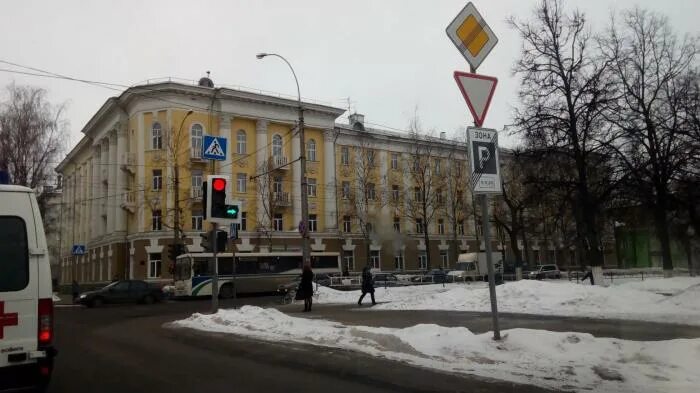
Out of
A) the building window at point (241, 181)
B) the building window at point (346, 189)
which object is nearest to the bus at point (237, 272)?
the building window at point (241, 181)

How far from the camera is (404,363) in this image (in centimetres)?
869

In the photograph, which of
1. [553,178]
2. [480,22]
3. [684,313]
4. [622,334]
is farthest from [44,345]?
[553,178]

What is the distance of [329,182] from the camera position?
54625 millimetres

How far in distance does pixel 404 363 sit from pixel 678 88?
23.6m

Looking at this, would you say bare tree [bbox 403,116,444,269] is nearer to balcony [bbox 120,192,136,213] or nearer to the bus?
the bus

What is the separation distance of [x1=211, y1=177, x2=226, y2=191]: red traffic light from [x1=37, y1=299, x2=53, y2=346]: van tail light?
1086cm

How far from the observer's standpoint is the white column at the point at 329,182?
54.5 meters

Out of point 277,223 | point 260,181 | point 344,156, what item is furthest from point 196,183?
point 344,156

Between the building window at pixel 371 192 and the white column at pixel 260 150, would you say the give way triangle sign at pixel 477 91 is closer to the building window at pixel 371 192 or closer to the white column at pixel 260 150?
the white column at pixel 260 150

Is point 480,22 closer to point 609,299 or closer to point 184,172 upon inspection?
point 609,299

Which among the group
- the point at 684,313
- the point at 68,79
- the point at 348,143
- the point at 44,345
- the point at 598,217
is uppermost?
the point at 348,143

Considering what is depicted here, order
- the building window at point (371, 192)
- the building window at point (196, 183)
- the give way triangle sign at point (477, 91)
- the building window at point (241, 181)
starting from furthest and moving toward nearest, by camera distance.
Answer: the building window at point (371, 192) → the building window at point (241, 181) → the building window at point (196, 183) → the give way triangle sign at point (477, 91)

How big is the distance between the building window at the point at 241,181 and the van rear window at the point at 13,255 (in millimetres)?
44293

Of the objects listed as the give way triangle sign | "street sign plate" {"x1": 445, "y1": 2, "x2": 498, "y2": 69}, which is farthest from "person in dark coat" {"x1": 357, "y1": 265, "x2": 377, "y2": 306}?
"street sign plate" {"x1": 445, "y1": 2, "x2": 498, "y2": 69}
